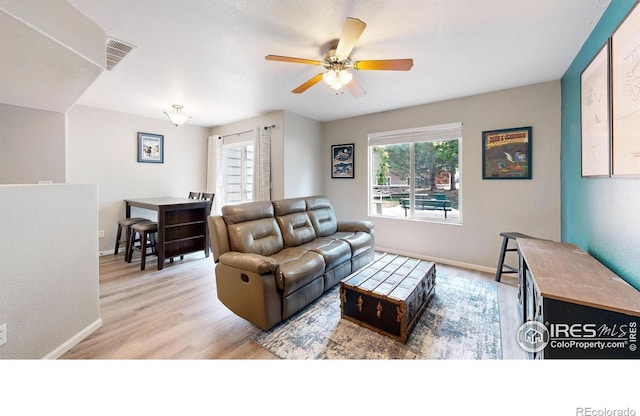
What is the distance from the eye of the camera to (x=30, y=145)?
2629 mm

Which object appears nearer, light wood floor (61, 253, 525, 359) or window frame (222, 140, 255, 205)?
light wood floor (61, 253, 525, 359)

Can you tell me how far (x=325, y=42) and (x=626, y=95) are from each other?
6.34ft

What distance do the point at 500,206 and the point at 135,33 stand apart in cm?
423

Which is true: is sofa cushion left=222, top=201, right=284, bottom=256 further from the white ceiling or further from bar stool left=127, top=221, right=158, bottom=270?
bar stool left=127, top=221, right=158, bottom=270

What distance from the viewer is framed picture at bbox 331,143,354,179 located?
4.47 metres

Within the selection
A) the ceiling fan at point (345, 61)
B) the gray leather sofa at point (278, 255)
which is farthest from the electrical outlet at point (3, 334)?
the ceiling fan at point (345, 61)

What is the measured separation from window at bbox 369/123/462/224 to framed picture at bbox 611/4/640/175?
199cm

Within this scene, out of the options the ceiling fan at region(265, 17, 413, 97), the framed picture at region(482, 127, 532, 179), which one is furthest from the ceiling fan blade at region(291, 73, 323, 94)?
the framed picture at region(482, 127, 532, 179)

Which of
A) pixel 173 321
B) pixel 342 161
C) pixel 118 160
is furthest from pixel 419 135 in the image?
pixel 118 160

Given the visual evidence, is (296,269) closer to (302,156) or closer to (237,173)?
(302,156)

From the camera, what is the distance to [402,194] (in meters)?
4.07

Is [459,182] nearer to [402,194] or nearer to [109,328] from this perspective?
[402,194]

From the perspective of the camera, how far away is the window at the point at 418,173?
356 cm

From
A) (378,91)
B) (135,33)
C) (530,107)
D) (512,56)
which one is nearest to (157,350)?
(135,33)
